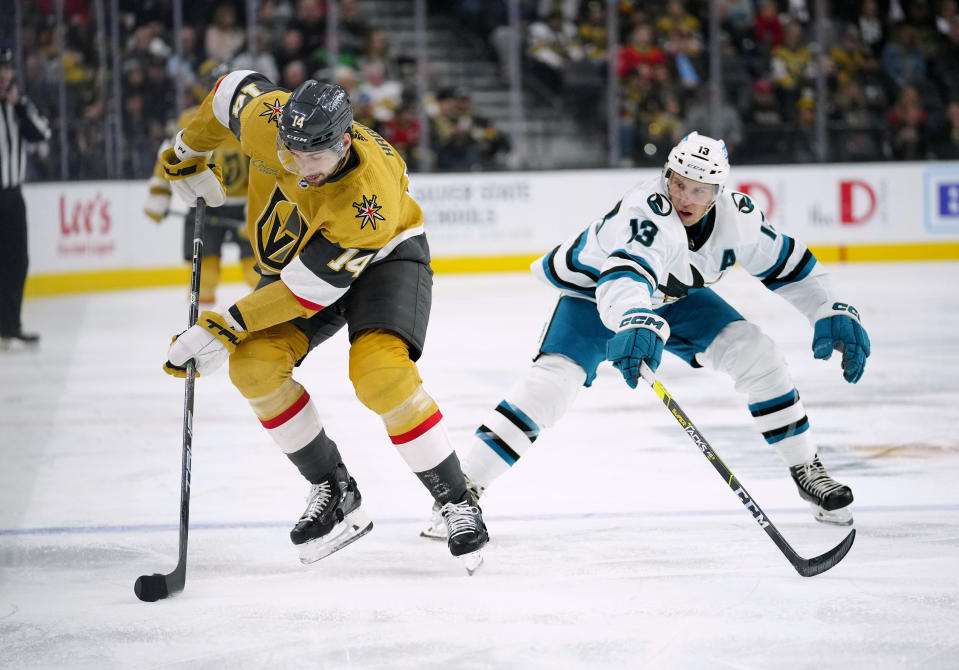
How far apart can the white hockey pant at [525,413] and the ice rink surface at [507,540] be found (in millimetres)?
202

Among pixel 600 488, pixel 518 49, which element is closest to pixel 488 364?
pixel 600 488

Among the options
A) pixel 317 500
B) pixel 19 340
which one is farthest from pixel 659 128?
pixel 317 500

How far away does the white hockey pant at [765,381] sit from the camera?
3180mm

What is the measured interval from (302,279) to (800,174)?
317 inches

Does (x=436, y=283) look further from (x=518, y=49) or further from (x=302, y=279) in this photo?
(x=302, y=279)

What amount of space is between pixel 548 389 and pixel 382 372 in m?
0.49

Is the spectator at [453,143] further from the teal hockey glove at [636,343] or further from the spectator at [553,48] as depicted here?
the teal hockey glove at [636,343]

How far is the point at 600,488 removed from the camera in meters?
3.67

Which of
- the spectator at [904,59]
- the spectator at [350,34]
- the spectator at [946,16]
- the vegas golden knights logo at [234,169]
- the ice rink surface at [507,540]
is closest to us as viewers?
the ice rink surface at [507,540]

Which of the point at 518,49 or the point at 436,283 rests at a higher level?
the point at 518,49

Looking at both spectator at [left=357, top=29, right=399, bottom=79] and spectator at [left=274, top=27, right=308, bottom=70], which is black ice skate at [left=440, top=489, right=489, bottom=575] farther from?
spectator at [left=357, top=29, right=399, bottom=79]

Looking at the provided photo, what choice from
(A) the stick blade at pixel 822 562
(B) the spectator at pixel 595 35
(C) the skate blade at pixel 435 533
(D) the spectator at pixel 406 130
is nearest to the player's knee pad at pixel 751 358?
(A) the stick blade at pixel 822 562

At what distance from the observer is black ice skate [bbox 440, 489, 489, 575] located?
288cm

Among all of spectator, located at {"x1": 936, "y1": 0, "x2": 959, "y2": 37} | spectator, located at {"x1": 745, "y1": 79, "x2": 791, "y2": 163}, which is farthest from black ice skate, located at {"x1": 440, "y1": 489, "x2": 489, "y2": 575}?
spectator, located at {"x1": 936, "y1": 0, "x2": 959, "y2": 37}
